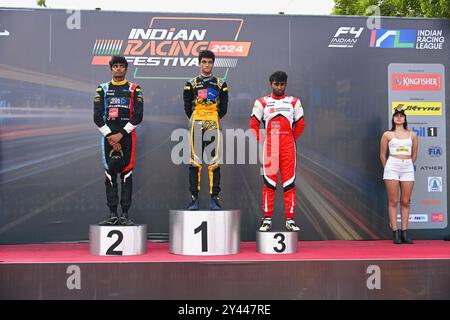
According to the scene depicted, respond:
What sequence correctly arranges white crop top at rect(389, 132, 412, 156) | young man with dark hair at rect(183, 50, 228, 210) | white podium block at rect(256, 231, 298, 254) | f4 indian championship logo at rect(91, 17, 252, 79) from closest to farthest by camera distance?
1. white podium block at rect(256, 231, 298, 254)
2. young man with dark hair at rect(183, 50, 228, 210)
3. white crop top at rect(389, 132, 412, 156)
4. f4 indian championship logo at rect(91, 17, 252, 79)

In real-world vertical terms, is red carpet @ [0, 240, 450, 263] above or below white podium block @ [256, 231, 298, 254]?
below

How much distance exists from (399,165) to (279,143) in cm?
115

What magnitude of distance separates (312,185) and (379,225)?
79cm

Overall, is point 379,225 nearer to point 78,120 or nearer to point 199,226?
point 199,226

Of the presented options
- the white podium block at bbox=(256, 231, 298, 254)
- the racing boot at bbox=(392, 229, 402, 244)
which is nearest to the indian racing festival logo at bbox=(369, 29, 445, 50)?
the racing boot at bbox=(392, 229, 402, 244)

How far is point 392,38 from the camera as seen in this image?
498cm

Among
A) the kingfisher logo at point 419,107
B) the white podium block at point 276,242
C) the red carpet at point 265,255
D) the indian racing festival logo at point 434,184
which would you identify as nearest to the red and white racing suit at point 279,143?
the white podium block at point 276,242

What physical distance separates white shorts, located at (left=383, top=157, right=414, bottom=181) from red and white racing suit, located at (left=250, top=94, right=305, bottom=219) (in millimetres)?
941

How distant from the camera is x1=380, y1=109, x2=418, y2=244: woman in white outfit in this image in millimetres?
4461

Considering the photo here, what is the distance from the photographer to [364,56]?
4.96 metres

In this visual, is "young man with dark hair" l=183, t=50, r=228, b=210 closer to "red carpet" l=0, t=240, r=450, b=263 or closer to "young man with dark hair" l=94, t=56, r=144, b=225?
"young man with dark hair" l=94, t=56, r=144, b=225
